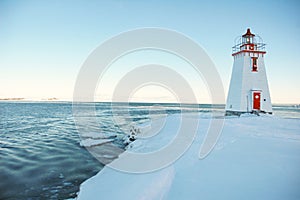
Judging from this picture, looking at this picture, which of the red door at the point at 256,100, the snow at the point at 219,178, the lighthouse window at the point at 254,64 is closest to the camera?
the snow at the point at 219,178

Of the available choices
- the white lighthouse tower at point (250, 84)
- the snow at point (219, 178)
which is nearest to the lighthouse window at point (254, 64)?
the white lighthouse tower at point (250, 84)

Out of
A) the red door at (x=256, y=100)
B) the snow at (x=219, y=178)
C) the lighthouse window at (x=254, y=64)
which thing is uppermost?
the lighthouse window at (x=254, y=64)

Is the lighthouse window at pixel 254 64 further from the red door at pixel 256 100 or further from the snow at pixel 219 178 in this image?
the snow at pixel 219 178

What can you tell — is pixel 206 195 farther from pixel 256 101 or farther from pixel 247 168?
pixel 256 101

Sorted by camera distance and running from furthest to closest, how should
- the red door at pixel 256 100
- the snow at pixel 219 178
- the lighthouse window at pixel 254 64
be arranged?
the lighthouse window at pixel 254 64, the red door at pixel 256 100, the snow at pixel 219 178

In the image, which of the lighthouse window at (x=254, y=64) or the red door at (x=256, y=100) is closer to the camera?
the red door at (x=256, y=100)

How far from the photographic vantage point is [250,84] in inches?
669

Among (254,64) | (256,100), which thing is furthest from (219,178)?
(254,64)

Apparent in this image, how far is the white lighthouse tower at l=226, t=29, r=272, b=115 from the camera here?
1675cm

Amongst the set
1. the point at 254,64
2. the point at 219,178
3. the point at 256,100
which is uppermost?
the point at 254,64

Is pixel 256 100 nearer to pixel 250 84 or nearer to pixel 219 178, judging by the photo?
pixel 250 84

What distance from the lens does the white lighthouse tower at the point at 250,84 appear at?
1675 centimetres

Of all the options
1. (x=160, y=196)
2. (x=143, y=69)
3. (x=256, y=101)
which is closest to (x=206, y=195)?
(x=160, y=196)

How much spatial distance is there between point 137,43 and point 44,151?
7849mm
